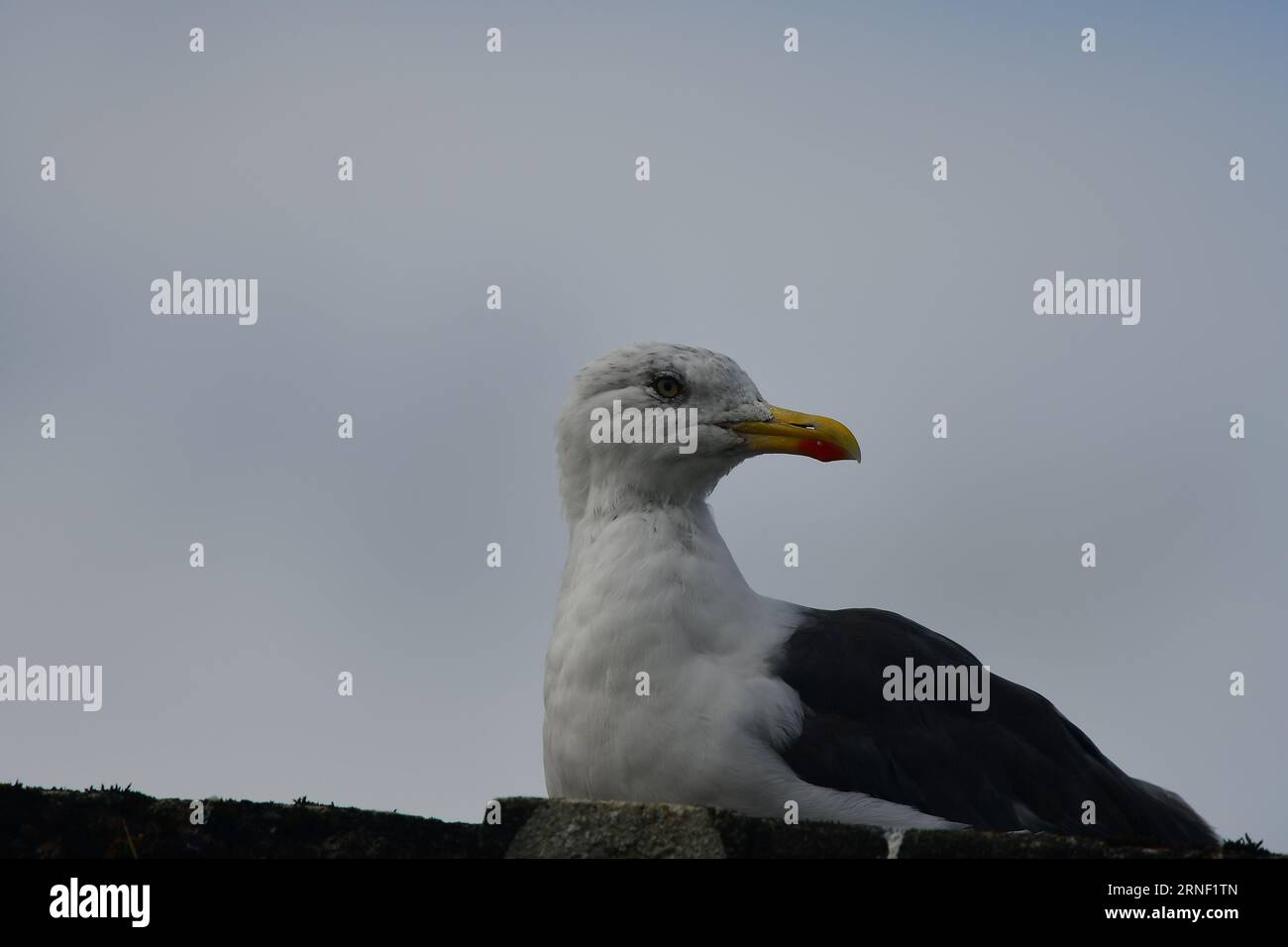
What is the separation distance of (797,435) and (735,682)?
169 cm

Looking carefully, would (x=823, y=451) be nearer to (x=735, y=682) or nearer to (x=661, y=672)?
(x=735, y=682)

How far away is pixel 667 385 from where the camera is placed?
916cm

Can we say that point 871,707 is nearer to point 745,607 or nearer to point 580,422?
point 745,607

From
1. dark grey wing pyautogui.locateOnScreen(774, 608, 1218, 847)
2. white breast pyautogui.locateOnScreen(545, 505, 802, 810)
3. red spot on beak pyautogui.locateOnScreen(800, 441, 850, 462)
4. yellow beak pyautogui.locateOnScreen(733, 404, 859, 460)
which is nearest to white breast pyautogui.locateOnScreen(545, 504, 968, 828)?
white breast pyautogui.locateOnScreen(545, 505, 802, 810)

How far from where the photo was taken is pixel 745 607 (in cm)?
855

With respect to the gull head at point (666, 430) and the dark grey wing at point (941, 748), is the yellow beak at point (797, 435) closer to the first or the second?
the gull head at point (666, 430)

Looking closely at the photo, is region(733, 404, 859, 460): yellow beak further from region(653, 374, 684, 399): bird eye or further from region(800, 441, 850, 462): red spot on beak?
region(653, 374, 684, 399): bird eye

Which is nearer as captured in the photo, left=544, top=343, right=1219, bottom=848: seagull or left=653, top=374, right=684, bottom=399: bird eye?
left=544, top=343, right=1219, bottom=848: seagull

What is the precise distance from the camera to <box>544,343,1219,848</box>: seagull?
7.77m

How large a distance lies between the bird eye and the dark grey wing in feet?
4.96

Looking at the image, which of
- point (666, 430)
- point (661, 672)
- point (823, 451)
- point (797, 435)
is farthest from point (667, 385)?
point (661, 672)
